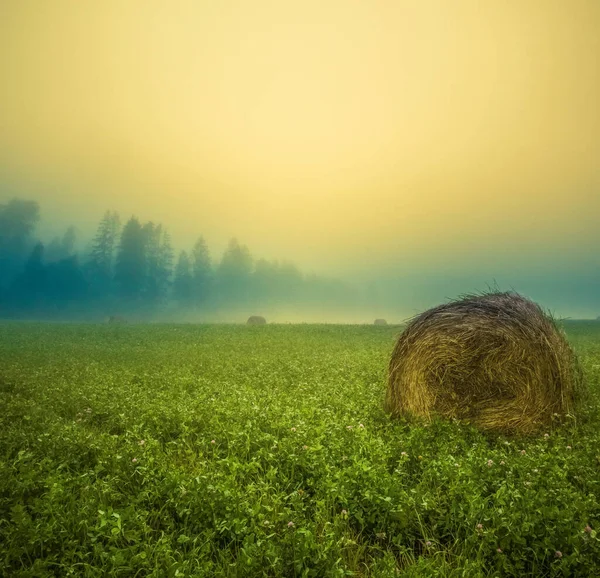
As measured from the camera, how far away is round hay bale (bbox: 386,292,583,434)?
312 inches

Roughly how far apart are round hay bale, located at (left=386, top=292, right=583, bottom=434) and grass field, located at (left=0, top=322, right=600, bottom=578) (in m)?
0.52

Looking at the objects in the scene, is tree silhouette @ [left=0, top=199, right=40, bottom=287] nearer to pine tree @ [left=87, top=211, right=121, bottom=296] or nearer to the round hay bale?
pine tree @ [left=87, top=211, right=121, bottom=296]

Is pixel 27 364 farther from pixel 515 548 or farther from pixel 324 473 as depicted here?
pixel 515 548

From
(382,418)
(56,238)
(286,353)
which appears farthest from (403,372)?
(56,238)

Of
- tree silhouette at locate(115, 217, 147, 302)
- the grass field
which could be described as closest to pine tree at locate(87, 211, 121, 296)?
tree silhouette at locate(115, 217, 147, 302)

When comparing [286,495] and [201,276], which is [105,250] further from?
[286,495]

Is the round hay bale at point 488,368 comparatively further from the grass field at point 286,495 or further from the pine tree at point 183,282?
the pine tree at point 183,282

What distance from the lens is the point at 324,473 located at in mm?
5461

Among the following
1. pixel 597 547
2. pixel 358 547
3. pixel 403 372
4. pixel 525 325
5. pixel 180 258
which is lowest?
pixel 358 547

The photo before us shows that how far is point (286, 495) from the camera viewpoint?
5.07m

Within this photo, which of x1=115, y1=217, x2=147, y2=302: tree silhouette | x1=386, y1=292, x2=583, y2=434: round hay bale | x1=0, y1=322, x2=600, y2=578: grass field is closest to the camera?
x1=0, y1=322, x2=600, y2=578: grass field

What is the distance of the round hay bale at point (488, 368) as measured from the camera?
312 inches

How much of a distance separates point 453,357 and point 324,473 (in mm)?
4149

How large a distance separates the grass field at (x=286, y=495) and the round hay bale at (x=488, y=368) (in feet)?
1.71
